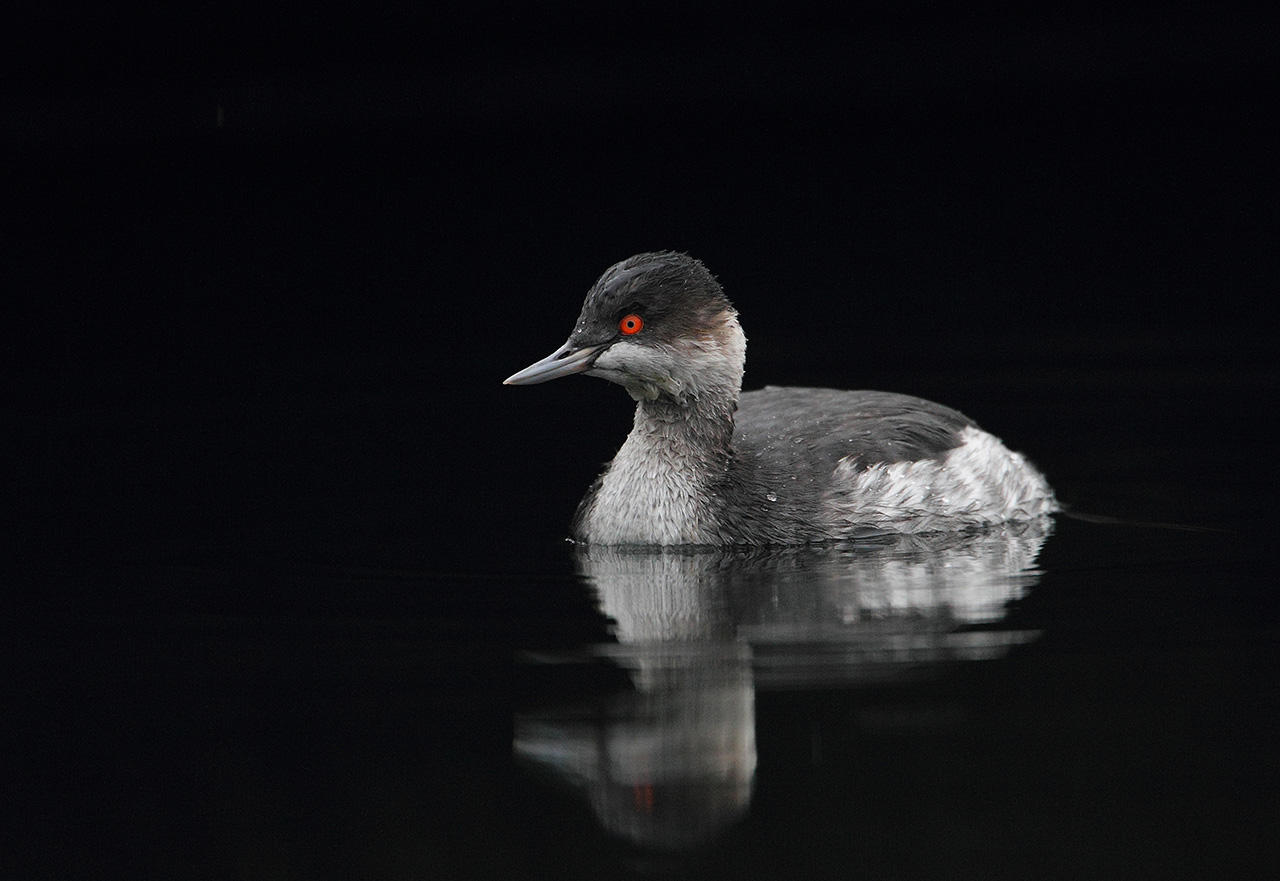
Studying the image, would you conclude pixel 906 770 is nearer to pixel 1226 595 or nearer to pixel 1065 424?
pixel 1226 595

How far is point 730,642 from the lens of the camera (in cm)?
710

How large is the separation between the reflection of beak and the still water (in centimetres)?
75

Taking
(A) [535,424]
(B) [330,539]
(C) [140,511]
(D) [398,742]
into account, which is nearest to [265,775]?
(D) [398,742]

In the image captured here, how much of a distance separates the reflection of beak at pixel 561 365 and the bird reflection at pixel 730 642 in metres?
0.78

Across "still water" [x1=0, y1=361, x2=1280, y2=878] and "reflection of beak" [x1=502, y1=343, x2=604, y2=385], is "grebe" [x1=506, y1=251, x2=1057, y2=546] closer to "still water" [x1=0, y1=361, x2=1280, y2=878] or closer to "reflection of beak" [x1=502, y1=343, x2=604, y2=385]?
"reflection of beak" [x1=502, y1=343, x2=604, y2=385]

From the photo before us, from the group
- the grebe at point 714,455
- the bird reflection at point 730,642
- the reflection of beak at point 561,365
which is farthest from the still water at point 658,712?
the reflection of beak at point 561,365

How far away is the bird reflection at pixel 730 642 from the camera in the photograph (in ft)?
19.0

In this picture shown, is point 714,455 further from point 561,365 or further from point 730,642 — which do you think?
point 730,642

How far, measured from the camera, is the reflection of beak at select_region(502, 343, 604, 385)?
8.69 metres

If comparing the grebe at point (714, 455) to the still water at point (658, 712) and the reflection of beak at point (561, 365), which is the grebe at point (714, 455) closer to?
the reflection of beak at point (561, 365)

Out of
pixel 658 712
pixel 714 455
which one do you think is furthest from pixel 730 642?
pixel 714 455

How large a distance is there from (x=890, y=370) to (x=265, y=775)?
Answer: 7353 millimetres

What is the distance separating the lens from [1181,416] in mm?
11078

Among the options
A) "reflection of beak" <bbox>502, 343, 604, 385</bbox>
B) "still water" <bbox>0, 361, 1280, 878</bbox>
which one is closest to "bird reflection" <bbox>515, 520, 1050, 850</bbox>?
"still water" <bbox>0, 361, 1280, 878</bbox>
